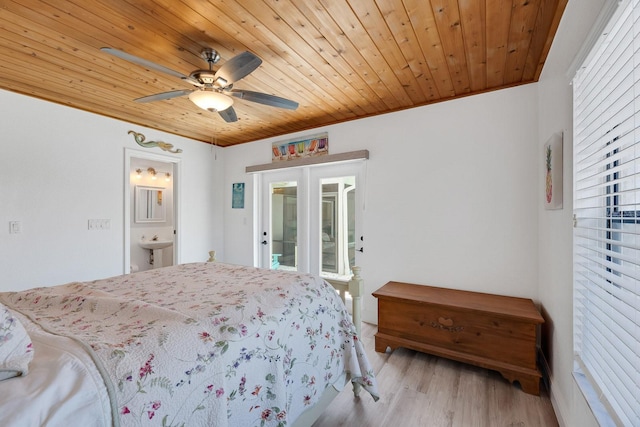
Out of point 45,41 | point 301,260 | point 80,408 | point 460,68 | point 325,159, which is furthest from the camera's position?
point 301,260

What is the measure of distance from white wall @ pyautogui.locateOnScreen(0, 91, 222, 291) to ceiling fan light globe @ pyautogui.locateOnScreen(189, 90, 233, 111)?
1.99 meters

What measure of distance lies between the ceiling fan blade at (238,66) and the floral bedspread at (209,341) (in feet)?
4.11

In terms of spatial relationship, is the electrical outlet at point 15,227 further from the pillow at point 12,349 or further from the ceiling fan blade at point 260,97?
the pillow at point 12,349

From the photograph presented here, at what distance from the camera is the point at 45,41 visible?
5.91ft

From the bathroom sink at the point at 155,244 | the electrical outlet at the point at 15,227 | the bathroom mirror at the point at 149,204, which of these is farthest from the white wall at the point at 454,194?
the bathroom mirror at the point at 149,204

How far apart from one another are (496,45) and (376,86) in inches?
35.4

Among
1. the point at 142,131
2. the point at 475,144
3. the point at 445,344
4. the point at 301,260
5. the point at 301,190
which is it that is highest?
the point at 142,131

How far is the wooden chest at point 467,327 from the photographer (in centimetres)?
194

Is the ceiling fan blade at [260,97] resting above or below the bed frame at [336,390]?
above

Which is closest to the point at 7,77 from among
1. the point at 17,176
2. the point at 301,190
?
the point at 17,176

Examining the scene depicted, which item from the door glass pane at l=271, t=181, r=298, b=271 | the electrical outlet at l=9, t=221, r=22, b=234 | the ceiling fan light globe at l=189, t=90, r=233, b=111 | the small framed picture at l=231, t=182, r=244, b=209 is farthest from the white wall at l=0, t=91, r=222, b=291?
the ceiling fan light globe at l=189, t=90, r=233, b=111

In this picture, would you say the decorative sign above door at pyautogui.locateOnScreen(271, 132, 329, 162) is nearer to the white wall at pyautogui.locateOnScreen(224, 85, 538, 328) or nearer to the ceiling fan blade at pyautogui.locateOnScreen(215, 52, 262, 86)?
the white wall at pyautogui.locateOnScreen(224, 85, 538, 328)

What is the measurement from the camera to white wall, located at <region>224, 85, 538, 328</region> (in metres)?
2.35

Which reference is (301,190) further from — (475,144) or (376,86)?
(475,144)
